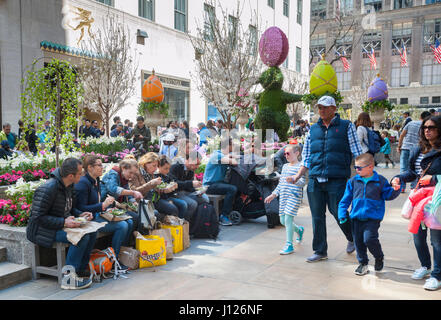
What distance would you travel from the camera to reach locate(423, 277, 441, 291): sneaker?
450cm

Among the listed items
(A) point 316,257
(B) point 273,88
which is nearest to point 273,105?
(B) point 273,88

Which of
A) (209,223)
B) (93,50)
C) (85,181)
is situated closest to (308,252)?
(209,223)

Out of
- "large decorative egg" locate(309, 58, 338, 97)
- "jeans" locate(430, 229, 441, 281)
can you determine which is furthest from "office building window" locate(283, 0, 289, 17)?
"jeans" locate(430, 229, 441, 281)

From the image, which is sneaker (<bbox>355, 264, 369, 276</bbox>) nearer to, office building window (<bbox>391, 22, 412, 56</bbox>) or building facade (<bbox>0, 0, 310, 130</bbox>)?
building facade (<bbox>0, 0, 310, 130</bbox>)

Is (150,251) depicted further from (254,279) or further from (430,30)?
(430,30)

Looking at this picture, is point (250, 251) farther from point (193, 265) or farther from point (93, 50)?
point (93, 50)

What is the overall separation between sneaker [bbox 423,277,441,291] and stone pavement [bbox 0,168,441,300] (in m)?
0.07

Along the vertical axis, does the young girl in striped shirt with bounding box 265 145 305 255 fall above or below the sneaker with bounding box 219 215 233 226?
above

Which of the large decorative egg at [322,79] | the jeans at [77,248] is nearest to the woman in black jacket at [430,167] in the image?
the jeans at [77,248]

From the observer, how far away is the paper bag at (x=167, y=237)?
225 inches

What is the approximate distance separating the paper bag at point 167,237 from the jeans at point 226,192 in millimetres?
2174

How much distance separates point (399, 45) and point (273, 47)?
56.6 meters

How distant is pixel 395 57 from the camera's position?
2384 inches

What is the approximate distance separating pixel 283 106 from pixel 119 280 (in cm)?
873
